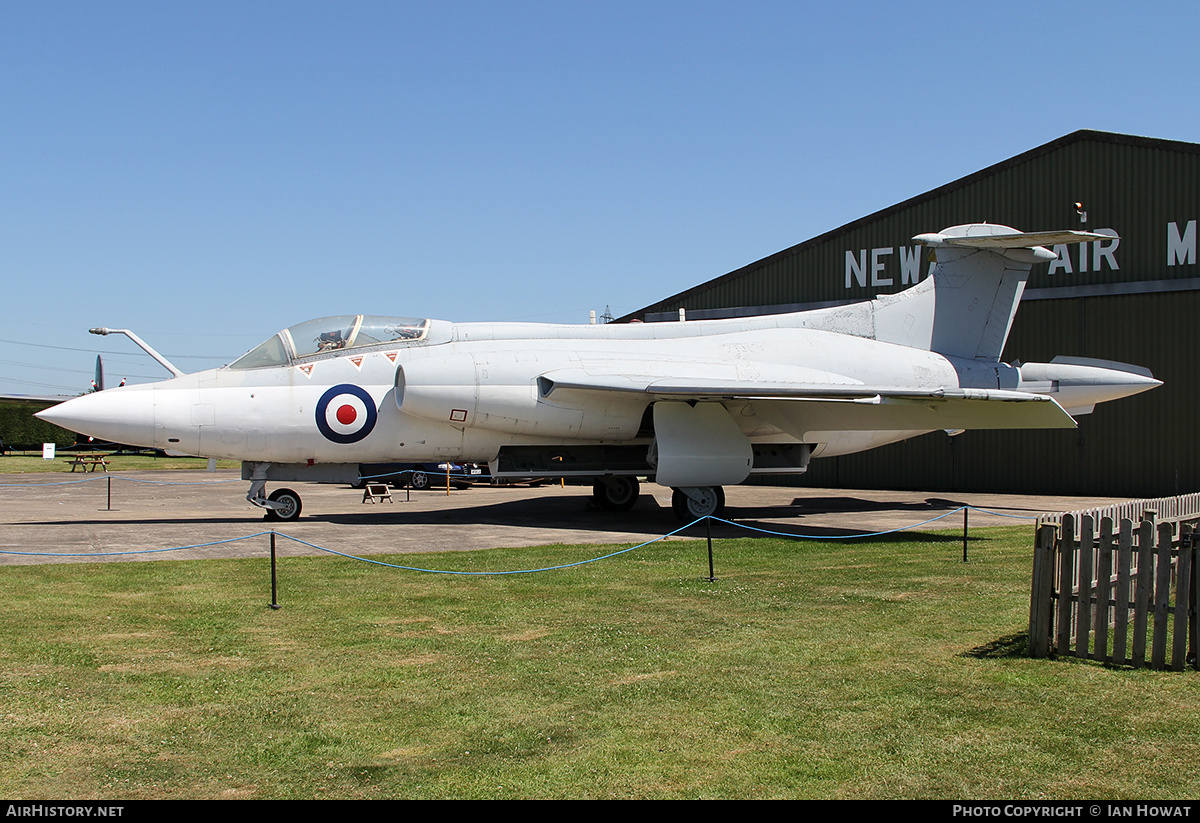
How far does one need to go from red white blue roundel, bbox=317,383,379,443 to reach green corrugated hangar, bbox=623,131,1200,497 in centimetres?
1510

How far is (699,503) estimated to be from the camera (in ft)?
54.0

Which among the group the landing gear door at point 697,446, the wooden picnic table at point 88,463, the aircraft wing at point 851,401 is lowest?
the wooden picnic table at point 88,463

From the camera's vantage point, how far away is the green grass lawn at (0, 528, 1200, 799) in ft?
15.1

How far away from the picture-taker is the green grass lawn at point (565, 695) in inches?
182

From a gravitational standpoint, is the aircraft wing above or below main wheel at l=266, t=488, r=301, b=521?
above

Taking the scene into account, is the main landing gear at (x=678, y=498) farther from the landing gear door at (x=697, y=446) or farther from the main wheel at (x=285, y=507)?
the main wheel at (x=285, y=507)

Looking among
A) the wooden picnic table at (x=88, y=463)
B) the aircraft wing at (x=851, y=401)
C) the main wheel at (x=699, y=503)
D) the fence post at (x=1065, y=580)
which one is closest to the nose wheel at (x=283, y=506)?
the aircraft wing at (x=851, y=401)

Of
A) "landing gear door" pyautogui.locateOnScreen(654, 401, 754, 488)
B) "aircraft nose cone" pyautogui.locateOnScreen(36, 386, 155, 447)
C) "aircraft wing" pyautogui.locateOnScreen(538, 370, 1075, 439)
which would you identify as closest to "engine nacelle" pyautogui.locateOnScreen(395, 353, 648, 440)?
"aircraft wing" pyautogui.locateOnScreen(538, 370, 1075, 439)

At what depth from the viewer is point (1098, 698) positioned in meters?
5.75

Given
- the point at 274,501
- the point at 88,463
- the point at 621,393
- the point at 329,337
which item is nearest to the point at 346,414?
the point at 329,337

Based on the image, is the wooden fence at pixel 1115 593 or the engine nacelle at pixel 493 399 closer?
the wooden fence at pixel 1115 593

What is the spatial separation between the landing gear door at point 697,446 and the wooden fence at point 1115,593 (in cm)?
916

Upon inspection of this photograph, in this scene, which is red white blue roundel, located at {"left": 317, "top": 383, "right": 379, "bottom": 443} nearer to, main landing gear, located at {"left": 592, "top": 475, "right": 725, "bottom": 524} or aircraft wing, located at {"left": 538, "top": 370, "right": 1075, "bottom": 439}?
aircraft wing, located at {"left": 538, "top": 370, "right": 1075, "bottom": 439}

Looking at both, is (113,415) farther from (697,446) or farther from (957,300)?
(957,300)
